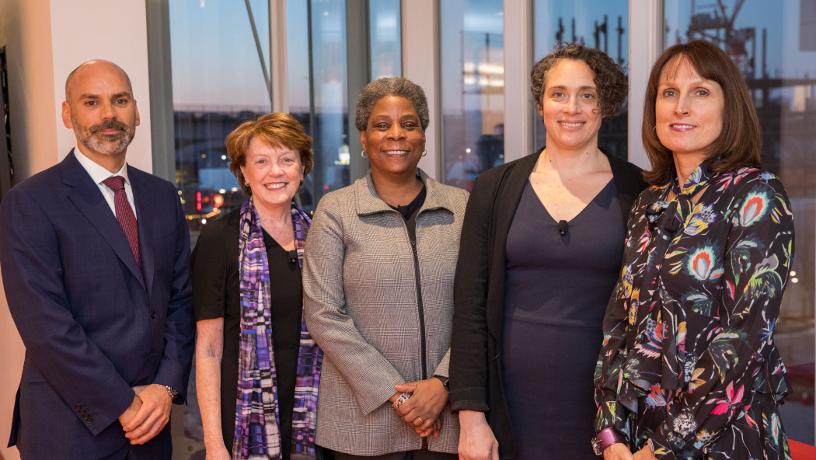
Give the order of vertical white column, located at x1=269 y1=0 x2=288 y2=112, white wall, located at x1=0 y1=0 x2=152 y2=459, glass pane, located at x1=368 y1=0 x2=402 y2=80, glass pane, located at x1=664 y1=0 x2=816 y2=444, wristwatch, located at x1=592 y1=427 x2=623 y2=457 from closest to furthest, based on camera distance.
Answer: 1. wristwatch, located at x1=592 y1=427 x2=623 y2=457
2. glass pane, located at x1=664 y1=0 x2=816 y2=444
3. white wall, located at x1=0 y1=0 x2=152 y2=459
4. glass pane, located at x1=368 y1=0 x2=402 y2=80
5. vertical white column, located at x1=269 y1=0 x2=288 y2=112

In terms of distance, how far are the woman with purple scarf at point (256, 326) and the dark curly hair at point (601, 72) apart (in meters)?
0.90

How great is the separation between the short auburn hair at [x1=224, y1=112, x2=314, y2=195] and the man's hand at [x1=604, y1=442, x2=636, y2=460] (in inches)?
55.5

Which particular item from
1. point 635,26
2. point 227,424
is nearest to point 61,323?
point 227,424

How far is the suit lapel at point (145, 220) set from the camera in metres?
2.62

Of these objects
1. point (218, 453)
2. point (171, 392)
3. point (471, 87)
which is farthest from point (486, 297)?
point (471, 87)

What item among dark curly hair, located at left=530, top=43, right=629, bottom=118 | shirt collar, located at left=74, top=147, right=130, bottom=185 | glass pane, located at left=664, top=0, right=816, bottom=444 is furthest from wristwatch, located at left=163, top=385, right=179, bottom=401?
glass pane, located at left=664, top=0, right=816, bottom=444

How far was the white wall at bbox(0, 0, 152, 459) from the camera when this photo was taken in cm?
330

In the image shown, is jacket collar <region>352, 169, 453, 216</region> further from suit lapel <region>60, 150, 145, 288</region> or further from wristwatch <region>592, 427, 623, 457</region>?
wristwatch <region>592, 427, 623, 457</region>

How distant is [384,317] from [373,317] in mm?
36

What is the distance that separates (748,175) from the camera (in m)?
1.80

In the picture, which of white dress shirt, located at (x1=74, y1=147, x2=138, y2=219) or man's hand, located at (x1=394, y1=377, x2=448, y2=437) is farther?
white dress shirt, located at (x1=74, y1=147, x2=138, y2=219)

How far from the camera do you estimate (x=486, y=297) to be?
2348 mm

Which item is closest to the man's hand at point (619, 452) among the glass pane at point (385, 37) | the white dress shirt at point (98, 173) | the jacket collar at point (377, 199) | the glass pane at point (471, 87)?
the jacket collar at point (377, 199)

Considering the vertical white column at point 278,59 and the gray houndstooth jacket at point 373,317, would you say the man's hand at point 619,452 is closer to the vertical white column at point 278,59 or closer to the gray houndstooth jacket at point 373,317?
the gray houndstooth jacket at point 373,317
